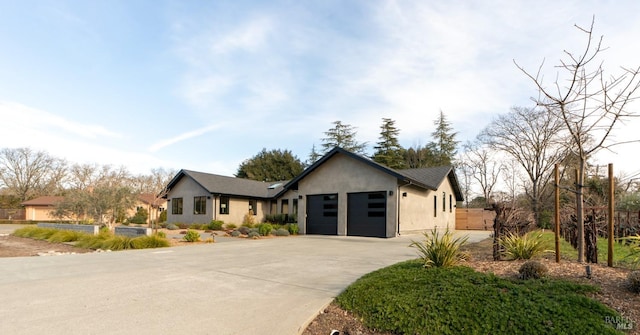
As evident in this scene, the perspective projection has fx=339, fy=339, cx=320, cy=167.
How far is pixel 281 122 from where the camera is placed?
2212cm

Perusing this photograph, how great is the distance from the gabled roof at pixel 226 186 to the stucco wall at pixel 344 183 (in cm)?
693

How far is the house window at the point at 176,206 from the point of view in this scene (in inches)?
1088

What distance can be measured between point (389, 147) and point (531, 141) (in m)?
16.6

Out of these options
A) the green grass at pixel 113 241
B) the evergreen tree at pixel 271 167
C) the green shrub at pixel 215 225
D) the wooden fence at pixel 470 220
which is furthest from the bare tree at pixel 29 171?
the wooden fence at pixel 470 220

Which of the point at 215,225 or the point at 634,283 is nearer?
the point at 634,283

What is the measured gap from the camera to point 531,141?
3003 cm

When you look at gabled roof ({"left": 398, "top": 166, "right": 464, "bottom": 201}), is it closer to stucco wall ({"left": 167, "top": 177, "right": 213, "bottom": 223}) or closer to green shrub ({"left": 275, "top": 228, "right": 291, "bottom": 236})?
green shrub ({"left": 275, "top": 228, "right": 291, "bottom": 236})

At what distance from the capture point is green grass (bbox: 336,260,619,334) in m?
3.49

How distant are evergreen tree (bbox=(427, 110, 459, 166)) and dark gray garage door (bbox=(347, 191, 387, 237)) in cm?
2655

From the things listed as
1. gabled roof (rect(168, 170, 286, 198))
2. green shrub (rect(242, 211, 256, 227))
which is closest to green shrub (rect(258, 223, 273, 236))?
green shrub (rect(242, 211, 256, 227))

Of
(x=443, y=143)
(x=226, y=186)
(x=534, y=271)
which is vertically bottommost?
(x=534, y=271)

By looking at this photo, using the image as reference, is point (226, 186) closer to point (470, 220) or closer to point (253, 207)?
point (253, 207)

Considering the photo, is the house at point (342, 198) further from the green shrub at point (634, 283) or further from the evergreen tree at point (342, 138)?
the evergreen tree at point (342, 138)

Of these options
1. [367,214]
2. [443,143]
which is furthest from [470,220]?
[443,143]
